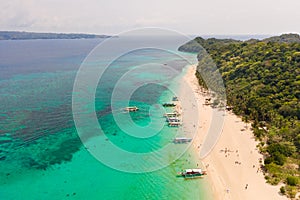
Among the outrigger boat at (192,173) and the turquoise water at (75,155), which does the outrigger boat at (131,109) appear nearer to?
the turquoise water at (75,155)

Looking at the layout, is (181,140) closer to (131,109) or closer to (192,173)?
(192,173)

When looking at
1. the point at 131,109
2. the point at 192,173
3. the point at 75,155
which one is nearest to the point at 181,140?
the point at 192,173

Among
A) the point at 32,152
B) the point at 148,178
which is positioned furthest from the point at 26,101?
the point at 148,178

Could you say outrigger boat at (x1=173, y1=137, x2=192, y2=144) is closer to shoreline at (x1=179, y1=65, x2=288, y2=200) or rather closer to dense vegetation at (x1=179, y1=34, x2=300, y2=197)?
shoreline at (x1=179, y1=65, x2=288, y2=200)

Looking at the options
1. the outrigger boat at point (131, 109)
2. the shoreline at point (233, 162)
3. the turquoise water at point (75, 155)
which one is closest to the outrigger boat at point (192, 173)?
the turquoise water at point (75, 155)

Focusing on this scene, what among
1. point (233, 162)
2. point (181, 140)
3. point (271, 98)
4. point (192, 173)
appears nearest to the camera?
point (192, 173)

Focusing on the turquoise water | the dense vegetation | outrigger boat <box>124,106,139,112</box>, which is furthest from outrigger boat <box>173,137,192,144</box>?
outrigger boat <box>124,106,139,112</box>

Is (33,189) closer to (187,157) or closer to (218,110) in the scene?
(187,157)
